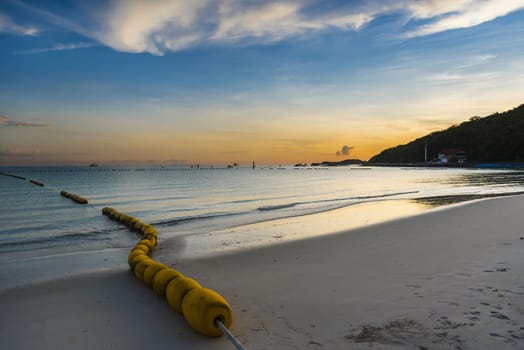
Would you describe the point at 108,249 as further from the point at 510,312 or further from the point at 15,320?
the point at 510,312

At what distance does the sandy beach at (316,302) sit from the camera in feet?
15.9

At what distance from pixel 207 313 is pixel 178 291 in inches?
42.7

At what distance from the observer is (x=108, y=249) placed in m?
12.1

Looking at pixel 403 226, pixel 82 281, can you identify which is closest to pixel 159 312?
pixel 82 281

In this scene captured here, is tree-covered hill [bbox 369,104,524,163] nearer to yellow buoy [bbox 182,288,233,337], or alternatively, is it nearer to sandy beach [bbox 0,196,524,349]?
sandy beach [bbox 0,196,524,349]

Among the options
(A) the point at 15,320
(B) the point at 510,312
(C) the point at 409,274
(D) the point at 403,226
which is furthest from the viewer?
(D) the point at 403,226

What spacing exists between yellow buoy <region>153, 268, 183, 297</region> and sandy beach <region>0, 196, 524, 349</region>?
22 centimetres

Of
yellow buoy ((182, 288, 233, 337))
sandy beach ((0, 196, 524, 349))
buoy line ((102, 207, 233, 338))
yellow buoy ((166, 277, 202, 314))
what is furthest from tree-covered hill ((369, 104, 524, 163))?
yellow buoy ((182, 288, 233, 337))

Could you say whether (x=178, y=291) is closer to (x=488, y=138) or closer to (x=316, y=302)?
(x=316, y=302)

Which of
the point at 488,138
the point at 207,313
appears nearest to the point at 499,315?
the point at 207,313

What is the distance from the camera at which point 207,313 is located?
5.07 metres

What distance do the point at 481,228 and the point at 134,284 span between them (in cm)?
1122

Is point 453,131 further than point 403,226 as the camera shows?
Yes

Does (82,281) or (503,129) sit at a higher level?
(503,129)
